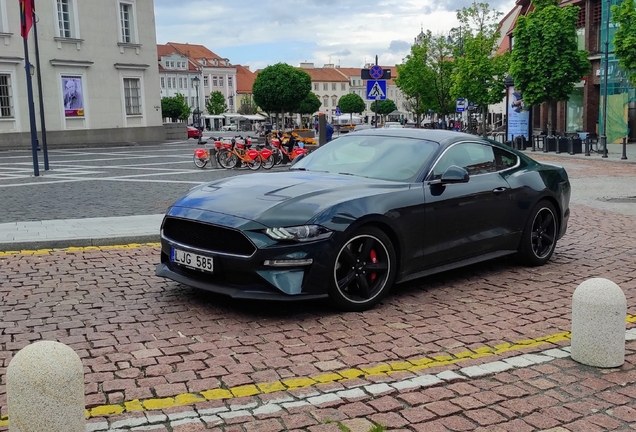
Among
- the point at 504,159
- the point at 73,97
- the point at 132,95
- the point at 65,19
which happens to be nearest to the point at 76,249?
the point at 504,159

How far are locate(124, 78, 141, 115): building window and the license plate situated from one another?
3886cm

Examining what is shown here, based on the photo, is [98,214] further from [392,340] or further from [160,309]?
[392,340]

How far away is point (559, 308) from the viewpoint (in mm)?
6016

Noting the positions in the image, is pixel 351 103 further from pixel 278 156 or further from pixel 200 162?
pixel 200 162

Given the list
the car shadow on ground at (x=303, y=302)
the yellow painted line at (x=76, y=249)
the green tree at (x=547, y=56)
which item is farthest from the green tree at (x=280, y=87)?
the car shadow on ground at (x=303, y=302)

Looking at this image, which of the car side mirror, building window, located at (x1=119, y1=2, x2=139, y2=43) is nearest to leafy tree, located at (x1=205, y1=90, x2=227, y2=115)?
building window, located at (x1=119, y1=2, x2=139, y2=43)

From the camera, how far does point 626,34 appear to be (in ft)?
76.5

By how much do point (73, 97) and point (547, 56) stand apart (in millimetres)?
25746

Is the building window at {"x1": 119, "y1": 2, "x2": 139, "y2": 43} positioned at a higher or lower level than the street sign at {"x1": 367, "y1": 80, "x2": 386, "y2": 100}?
higher

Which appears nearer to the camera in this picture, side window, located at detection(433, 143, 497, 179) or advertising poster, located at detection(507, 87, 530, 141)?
side window, located at detection(433, 143, 497, 179)

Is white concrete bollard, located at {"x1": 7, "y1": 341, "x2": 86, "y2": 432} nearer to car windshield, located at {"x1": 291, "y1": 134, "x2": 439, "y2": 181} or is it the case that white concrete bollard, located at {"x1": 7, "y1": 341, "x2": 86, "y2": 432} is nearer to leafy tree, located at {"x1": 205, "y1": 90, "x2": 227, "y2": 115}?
car windshield, located at {"x1": 291, "y1": 134, "x2": 439, "y2": 181}

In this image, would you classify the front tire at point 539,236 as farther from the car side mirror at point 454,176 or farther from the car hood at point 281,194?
the car hood at point 281,194

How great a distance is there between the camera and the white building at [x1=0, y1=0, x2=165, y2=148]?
119 feet

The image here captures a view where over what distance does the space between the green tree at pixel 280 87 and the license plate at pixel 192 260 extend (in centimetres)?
7465
